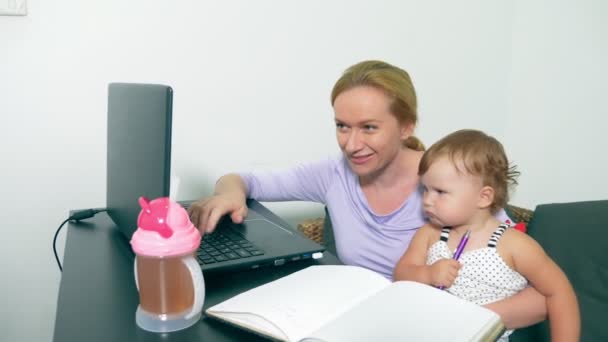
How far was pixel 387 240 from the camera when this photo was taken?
114cm

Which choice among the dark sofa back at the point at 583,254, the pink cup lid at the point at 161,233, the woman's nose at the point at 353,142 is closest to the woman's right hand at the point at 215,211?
the woman's nose at the point at 353,142

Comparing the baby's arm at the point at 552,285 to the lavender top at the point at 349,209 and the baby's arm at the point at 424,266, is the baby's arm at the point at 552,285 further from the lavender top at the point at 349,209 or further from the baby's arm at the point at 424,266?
the lavender top at the point at 349,209

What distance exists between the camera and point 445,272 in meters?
0.88

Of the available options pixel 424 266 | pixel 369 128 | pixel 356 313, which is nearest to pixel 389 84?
pixel 369 128

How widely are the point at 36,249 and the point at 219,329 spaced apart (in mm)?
919

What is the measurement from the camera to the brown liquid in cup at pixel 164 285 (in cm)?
62

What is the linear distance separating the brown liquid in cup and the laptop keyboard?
163mm

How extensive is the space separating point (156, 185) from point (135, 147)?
6.0 inches

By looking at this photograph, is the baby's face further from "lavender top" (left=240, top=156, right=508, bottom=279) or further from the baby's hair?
"lavender top" (left=240, top=156, right=508, bottom=279)

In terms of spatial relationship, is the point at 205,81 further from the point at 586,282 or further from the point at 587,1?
the point at 587,1

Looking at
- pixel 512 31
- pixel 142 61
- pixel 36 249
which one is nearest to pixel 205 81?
pixel 142 61

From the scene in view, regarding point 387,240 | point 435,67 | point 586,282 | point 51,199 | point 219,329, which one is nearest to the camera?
point 219,329

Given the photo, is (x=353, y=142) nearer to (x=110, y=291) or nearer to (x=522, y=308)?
(x=522, y=308)

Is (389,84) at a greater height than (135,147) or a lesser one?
greater
